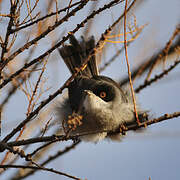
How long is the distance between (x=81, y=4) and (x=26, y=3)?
1.48 feet

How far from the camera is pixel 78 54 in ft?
11.0

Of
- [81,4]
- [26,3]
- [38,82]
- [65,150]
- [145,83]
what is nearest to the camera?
[81,4]

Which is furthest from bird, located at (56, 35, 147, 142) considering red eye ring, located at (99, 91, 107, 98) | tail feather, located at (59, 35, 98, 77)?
tail feather, located at (59, 35, 98, 77)

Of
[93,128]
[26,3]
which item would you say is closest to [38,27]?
[26,3]

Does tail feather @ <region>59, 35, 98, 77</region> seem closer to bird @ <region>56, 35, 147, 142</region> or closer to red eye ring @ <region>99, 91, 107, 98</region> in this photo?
bird @ <region>56, 35, 147, 142</region>

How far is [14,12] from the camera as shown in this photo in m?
1.81

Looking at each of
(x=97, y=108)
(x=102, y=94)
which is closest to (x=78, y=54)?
(x=102, y=94)

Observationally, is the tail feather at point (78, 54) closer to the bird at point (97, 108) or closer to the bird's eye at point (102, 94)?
the bird at point (97, 108)

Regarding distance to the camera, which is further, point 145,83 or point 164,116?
point 145,83

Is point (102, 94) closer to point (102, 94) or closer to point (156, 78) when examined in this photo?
point (102, 94)

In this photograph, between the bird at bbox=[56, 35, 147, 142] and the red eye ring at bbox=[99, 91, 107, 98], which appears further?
the red eye ring at bbox=[99, 91, 107, 98]

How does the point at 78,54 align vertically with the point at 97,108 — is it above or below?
above

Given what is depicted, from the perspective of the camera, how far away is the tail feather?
3.29 metres

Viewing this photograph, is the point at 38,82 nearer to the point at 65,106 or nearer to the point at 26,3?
the point at 26,3
